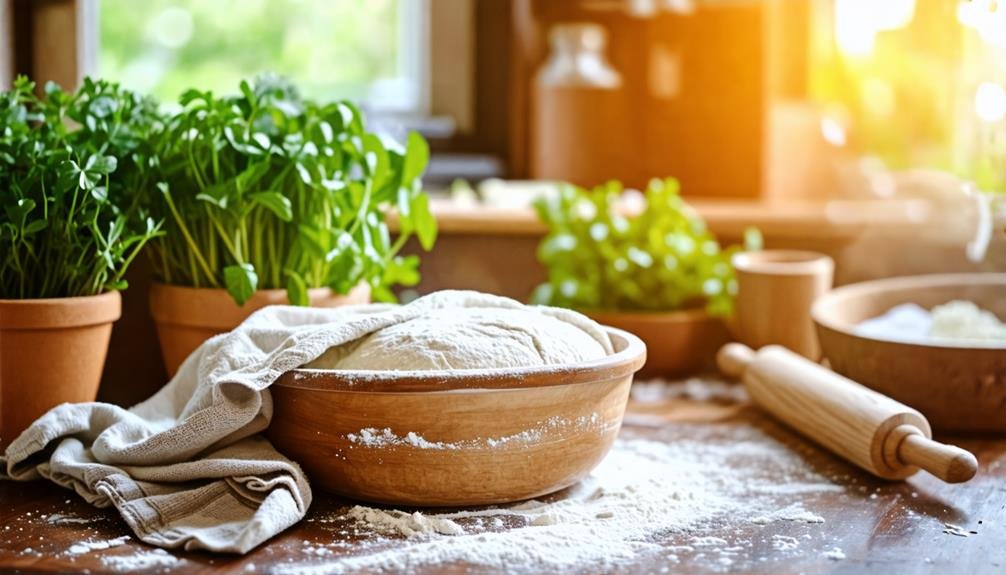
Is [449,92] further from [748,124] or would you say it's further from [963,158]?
[963,158]

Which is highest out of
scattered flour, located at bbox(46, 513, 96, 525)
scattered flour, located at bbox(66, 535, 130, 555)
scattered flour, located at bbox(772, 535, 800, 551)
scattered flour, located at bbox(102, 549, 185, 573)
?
scattered flour, located at bbox(102, 549, 185, 573)

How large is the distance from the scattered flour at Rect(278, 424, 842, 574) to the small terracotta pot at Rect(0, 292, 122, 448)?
0.33m

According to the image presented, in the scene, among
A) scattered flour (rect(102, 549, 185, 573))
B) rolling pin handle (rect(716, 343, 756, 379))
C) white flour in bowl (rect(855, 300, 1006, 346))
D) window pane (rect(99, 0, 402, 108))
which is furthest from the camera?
window pane (rect(99, 0, 402, 108))

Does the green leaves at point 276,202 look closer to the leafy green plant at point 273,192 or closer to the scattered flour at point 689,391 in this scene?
the leafy green plant at point 273,192

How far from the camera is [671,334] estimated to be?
1.48 metres

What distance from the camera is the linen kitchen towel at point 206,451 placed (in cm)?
88

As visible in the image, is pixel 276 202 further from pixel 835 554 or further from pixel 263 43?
pixel 263 43

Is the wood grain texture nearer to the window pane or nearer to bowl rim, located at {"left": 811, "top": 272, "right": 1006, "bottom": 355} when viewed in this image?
bowl rim, located at {"left": 811, "top": 272, "right": 1006, "bottom": 355}

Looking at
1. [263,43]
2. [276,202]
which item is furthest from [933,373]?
[263,43]

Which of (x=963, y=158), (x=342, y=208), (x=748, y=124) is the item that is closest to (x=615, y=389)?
(x=342, y=208)

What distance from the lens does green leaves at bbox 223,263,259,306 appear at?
1.10m

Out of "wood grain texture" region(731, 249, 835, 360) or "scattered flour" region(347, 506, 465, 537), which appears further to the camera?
"wood grain texture" region(731, 249, 835, 360)

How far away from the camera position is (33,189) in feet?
3.34

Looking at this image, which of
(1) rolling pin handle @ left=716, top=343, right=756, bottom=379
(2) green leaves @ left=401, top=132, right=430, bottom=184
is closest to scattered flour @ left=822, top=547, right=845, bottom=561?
(1) rolling pin handle @ left=716, top=343, right=756, bottom=379
